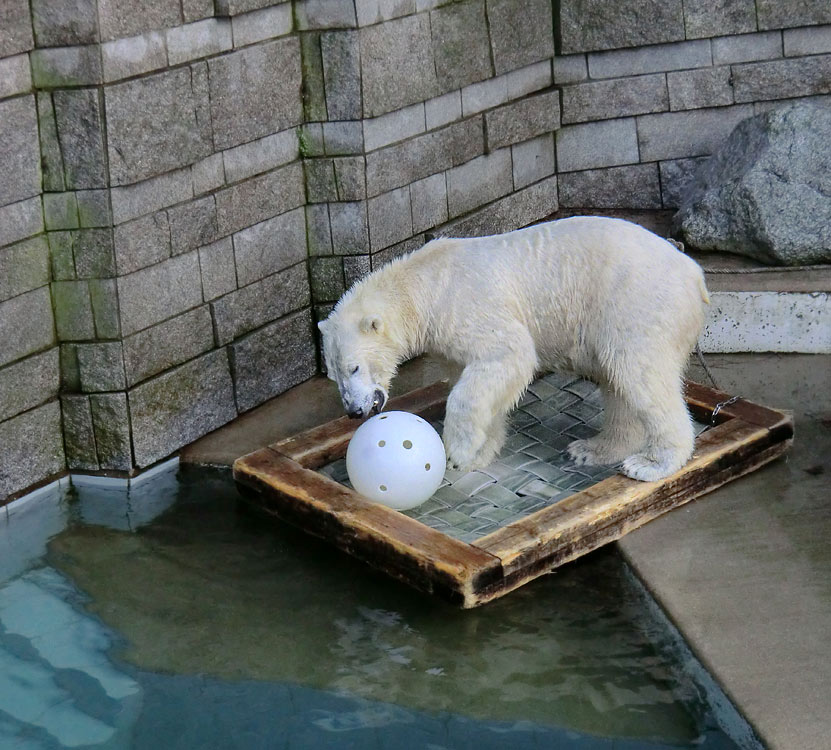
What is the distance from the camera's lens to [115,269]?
5.21 metres

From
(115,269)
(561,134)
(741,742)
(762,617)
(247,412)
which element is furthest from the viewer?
(561,134)

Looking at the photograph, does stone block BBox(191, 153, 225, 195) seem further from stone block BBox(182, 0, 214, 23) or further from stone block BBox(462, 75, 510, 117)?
stone block BBox(462, 75, 510, 117)

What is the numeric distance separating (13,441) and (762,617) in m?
3.15

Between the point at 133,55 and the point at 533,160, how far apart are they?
3.02m

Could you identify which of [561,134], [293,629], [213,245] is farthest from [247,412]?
[561,134]

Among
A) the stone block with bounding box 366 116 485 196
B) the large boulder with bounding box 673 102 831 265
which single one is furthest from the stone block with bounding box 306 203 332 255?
the large boulder with bounding box 673 102 831 265

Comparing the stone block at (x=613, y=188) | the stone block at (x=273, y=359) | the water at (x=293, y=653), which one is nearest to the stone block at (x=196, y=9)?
the stone block at (x=273, y=359)

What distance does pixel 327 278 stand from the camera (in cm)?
626

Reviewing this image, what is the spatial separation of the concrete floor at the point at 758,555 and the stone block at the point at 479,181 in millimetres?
1358

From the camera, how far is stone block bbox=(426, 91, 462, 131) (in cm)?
638

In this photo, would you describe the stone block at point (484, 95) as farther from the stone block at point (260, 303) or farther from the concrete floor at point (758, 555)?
the concrete floor at point (758, 555)

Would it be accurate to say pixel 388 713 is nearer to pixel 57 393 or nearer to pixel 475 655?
pixel 475 655

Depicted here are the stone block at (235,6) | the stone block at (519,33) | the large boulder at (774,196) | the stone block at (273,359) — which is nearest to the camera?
the stone block at (235,6)

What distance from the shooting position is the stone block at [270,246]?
19.2ft
